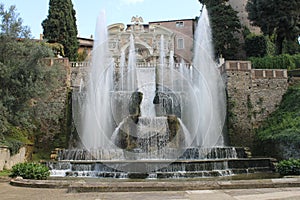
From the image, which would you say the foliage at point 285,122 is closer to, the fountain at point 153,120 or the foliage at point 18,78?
the fountain at point 153,120

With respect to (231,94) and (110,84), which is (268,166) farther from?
(110,84)

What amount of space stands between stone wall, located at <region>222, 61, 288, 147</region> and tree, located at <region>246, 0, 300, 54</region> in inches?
317

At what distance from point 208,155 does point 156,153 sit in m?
2.94

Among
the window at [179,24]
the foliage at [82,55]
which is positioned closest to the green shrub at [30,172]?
the foliage at [82,55]

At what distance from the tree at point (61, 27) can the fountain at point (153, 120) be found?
7.21 meters

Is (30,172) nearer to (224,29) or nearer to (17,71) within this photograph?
(17,71)

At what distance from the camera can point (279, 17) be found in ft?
89.3

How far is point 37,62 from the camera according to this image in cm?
1515

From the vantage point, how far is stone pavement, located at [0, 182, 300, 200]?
5891 millimetres

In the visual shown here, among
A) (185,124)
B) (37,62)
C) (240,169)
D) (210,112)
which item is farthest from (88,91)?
(240,169)

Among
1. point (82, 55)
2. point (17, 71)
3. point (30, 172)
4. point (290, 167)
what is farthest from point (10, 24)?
point (82, 55)

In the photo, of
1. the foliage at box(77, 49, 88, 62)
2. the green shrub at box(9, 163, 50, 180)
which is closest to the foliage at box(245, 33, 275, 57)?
the foliage at box(77, 49, 88, 62)

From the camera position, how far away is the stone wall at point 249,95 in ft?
66.6

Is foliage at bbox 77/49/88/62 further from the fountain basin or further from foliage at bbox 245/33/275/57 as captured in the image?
the fountain basin
